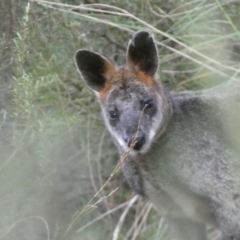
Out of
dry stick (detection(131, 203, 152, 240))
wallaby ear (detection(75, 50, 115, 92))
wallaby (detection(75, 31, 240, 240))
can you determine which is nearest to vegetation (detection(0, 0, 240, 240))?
dry stick (detection(131, 203, 152, 240))

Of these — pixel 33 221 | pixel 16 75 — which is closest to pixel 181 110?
pixel 16 75

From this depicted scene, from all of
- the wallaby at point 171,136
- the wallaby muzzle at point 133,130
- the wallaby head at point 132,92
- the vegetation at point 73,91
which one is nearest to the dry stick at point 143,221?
the vegetation at point 73,91

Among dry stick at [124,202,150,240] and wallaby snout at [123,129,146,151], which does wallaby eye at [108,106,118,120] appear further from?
dry stick at [124,202,150,240]

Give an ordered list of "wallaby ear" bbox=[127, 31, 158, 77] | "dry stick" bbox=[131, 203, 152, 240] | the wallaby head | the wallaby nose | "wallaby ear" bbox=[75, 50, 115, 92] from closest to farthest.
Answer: the wallaby nose < the wallaby head < "wallaby ear" bbox=[127, 31, 158, 77] < "wallaby ear" bbox=[75, 50, 115, 92] < "dry stick" bbox=[131, 203, 152, 240]

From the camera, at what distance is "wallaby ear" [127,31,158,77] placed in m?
4.43

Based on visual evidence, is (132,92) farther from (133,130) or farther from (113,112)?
(133,130)

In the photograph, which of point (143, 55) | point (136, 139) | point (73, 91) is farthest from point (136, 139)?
point (73, 91)

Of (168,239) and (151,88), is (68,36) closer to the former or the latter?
(151,88)

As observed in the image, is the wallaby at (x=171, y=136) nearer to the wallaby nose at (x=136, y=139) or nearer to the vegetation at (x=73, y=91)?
the wallaby nose at (x=136, y=139)

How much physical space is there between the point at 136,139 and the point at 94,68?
723 millimetres

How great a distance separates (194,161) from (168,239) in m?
1.83

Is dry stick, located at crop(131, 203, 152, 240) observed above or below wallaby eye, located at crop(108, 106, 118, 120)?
below

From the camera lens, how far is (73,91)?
6.14 metres

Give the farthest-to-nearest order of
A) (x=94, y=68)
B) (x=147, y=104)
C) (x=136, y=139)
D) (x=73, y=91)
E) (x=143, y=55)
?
1. (x=73, y=91)
2. (x=94, y=68)
3. (x=143, y=55)
4. (x=147, y=104)
5. (x=136, y=139)
